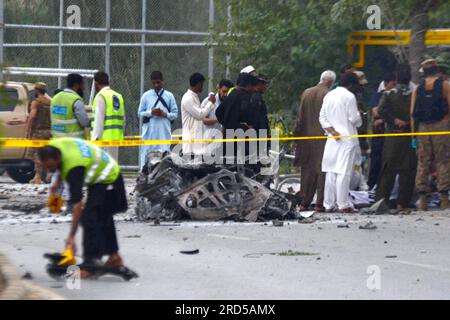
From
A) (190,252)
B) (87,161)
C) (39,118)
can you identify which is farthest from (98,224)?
(39,118)

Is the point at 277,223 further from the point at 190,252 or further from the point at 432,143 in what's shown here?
the point at 432,143

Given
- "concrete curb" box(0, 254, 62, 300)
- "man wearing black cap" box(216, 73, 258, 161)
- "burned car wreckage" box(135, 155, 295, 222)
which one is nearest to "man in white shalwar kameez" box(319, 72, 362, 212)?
"man wearing black cap" box(216, 73, 258, 161)

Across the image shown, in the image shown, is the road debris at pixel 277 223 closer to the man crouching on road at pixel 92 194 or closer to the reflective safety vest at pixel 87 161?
the man crouching on road at pixel 92 194

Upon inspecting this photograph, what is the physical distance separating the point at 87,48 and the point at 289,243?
574 inches

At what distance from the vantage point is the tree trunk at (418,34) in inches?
738

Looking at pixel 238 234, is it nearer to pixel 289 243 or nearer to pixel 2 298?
pixel 289 243

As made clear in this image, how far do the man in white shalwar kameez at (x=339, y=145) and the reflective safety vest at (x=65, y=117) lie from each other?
3.35 meters

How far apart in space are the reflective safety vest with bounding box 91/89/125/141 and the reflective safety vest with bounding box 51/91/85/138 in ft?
1.63

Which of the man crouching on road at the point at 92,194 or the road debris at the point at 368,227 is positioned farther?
the road debris at the point at 368,227

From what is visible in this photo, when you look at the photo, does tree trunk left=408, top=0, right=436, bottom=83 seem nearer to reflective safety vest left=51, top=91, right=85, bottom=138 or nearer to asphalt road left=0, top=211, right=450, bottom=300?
asphalt road left=0, top=211, right=450, bottom=300

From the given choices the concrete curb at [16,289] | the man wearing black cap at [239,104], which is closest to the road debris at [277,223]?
the man wearing black cap at [239,104]

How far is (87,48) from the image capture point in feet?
87.4

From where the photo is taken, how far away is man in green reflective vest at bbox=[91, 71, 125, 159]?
16.3 m

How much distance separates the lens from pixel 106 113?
16344mm
